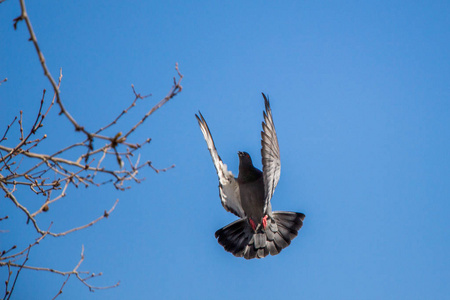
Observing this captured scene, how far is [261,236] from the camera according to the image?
311 inches

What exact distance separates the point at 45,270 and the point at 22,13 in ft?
6.32

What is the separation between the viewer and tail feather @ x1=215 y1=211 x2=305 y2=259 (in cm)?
785

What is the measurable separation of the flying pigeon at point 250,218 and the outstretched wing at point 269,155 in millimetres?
475

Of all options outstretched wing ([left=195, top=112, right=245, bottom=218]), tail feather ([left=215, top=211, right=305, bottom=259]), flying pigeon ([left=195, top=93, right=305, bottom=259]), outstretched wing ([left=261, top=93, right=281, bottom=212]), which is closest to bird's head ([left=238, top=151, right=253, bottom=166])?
flying pigeon ([left=195, top=93, right=305, bottom=259])

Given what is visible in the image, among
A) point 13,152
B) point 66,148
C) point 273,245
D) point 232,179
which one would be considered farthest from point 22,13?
point 273,245

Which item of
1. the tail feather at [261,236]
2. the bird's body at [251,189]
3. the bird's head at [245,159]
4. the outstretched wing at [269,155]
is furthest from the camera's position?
the bird's head at [245,159]

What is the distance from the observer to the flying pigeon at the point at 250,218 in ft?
24.8

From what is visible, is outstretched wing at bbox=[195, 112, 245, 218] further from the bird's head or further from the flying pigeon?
the bird's head

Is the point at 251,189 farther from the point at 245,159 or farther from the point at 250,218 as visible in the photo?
the point at 245,159

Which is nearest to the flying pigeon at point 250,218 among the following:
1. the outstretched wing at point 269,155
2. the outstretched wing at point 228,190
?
the outstretched wing at point 228,190

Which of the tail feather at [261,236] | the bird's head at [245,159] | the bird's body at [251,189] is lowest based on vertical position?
the tail feather at [261,236]

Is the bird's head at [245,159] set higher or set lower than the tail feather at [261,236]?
higher

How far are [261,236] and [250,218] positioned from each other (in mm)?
403

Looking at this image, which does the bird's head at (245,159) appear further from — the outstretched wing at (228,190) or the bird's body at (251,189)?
the outstretched wing at (228,190)
